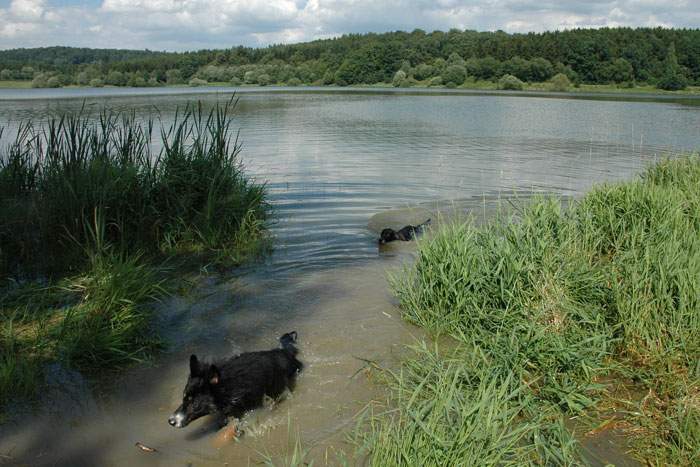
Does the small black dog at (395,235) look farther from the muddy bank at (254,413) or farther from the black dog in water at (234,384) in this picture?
the black dog in water at (234,384)

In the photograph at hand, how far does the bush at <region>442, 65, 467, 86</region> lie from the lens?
310 ft

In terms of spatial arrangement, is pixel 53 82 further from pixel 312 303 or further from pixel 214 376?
pixel 214 376

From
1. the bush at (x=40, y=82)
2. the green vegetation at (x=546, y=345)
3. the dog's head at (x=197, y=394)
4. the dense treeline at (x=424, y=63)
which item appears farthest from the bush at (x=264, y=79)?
the dog's head at (x=197, y=394)

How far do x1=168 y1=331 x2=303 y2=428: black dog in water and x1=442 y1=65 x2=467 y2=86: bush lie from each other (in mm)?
95149

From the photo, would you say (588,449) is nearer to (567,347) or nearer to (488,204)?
(567,347)

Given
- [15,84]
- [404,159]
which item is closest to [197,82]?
[15,84]

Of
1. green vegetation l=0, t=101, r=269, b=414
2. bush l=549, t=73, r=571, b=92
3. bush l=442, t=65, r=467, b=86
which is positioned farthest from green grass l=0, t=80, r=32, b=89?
green vegetation l=0, t=101, r=269, b=414

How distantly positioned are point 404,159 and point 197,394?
15302 millimetres

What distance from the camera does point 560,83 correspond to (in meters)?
82.2

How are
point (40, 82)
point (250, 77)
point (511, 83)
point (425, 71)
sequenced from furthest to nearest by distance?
point (250, 77) → point (425, 71) → point (511, 83) → point (40, 82)

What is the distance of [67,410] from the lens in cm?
454

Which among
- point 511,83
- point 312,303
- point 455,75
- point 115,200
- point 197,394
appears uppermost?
point 455,75

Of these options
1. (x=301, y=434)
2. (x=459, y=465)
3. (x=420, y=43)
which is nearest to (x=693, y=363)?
(x=459, y=465)

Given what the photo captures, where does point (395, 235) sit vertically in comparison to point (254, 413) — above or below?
above
